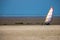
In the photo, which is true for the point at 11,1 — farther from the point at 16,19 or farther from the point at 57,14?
the point at 57,14

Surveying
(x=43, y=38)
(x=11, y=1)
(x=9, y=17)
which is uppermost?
(x=11, y=1)

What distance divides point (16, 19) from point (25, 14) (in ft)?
0.47

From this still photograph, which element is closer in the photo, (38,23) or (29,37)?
(29,37)

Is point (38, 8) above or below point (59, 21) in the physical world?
above

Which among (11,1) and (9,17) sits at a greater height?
(11,1)

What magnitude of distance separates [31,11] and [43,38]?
76cm

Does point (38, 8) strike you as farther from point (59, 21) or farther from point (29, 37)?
point (29, 37)

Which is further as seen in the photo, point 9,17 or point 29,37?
point 9,17

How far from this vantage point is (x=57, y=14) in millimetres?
1982

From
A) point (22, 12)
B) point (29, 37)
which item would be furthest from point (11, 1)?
point (29, 37)

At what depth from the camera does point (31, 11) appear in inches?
77.5

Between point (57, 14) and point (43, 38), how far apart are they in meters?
0.79

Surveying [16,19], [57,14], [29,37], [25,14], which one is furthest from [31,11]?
[29,37]

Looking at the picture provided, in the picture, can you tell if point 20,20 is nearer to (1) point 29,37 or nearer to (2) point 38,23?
(2) point 38,23
